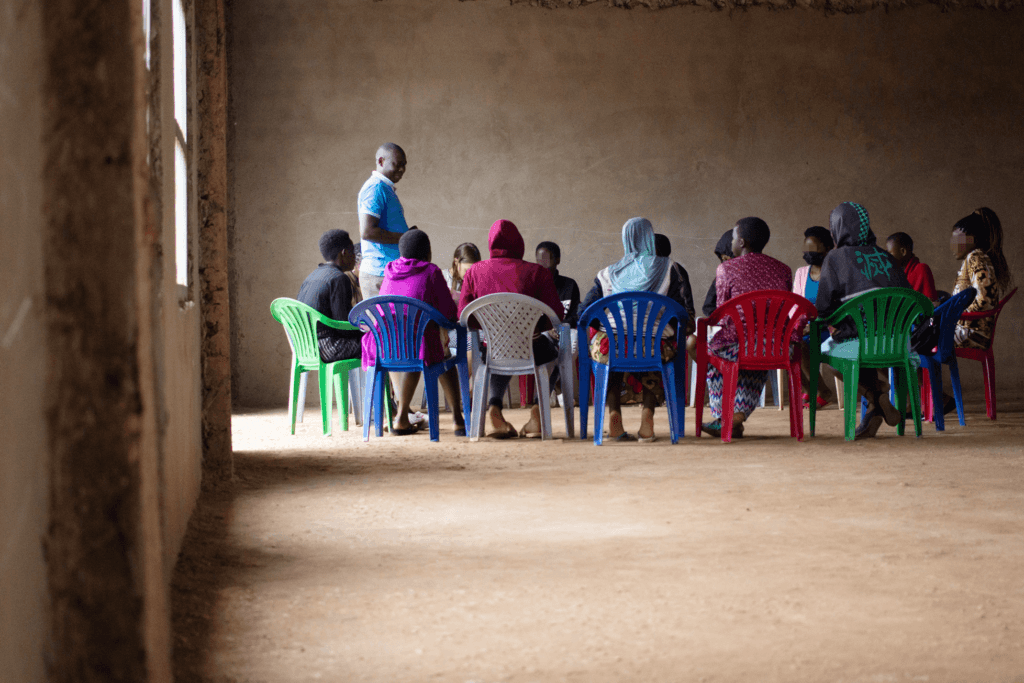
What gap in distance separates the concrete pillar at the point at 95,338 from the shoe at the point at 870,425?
507cm

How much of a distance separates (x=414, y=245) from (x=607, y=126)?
3735 millimetres

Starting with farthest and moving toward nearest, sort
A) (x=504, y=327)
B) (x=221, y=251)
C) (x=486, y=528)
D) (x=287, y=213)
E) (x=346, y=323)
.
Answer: (x=287, y=213) → (x=346, y=323) → (x=504, y=327) → (x=221, y=251) → (x=486, y=528)

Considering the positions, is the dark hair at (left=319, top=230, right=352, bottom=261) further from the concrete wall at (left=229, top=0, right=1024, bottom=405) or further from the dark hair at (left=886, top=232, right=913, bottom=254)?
the dark hair at (left=886, top=232, right=913, bottom=254)

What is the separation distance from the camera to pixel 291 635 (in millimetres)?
2197

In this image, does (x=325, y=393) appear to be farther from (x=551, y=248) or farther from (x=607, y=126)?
(x=607, y=126)

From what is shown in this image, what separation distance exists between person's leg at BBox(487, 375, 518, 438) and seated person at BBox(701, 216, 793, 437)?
1216 millimetres

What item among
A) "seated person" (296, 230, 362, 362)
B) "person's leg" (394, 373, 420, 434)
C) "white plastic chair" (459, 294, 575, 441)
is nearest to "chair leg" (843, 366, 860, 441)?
"white plastic chair" (459, 294, 575, 441)

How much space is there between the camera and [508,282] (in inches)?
226

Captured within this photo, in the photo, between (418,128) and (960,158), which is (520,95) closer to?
(418,128)

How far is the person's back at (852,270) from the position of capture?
5590 millimetres

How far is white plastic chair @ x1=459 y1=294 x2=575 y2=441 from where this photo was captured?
555cm

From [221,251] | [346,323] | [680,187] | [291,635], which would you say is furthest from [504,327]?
[680,187]

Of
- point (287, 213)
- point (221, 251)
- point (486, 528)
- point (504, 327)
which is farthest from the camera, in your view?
point (287, 213)

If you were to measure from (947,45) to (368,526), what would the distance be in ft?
27.7
